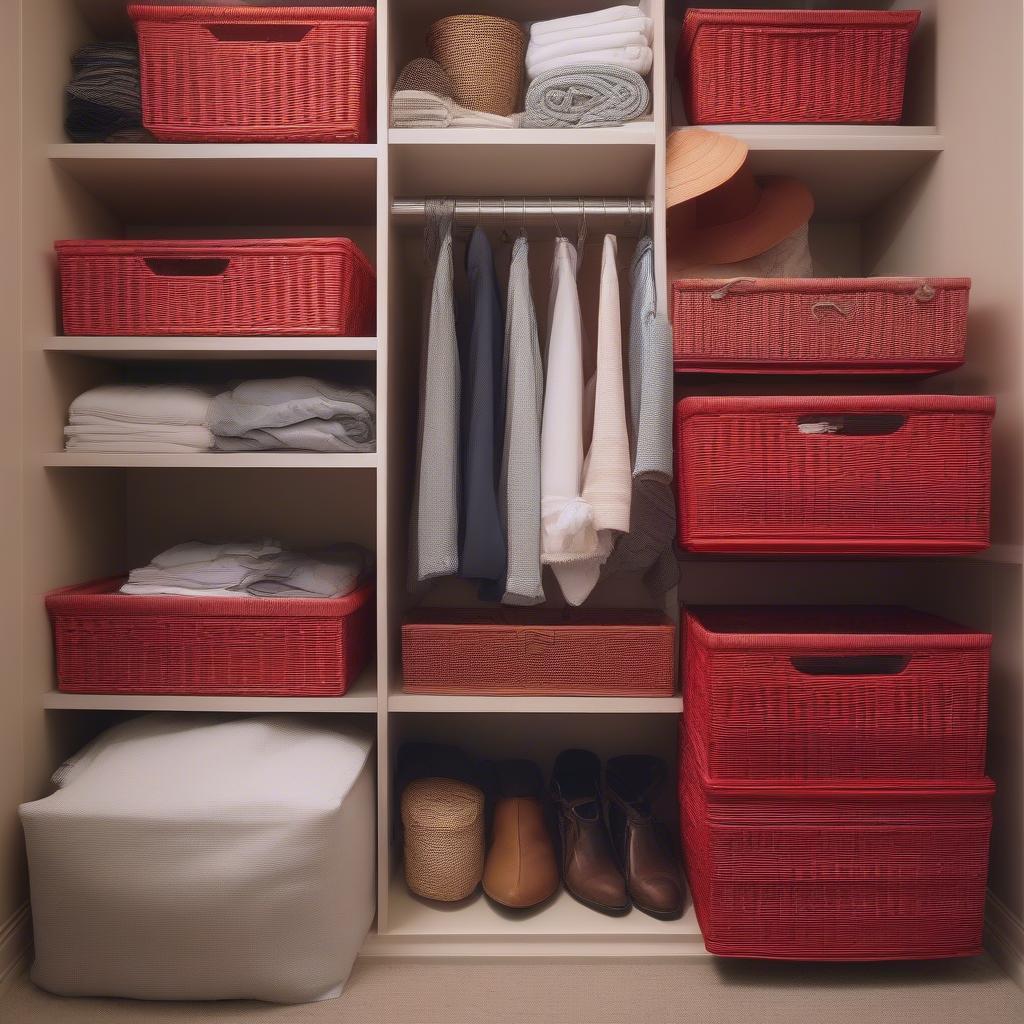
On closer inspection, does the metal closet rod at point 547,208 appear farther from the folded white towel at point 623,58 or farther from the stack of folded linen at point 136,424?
the stack of folded linen at point 136,424

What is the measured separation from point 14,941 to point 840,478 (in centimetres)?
167

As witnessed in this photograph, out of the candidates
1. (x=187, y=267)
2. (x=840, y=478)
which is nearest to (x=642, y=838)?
(x=840, y=478)

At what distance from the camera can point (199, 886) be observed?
4.06 feet

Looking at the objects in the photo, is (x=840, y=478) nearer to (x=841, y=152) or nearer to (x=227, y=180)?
(x=841, y=152)

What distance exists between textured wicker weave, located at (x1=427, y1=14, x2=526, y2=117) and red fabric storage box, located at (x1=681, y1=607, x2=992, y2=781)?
1186 millimetres

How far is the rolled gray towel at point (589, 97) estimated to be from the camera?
1459 millimetres

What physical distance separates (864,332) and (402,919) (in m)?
1.40

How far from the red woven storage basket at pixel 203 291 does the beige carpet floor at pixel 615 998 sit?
3.90 ft

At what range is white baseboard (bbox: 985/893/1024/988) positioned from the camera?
1.32m

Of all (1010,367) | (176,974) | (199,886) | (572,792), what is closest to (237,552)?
(199,886)

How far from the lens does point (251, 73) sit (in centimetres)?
145

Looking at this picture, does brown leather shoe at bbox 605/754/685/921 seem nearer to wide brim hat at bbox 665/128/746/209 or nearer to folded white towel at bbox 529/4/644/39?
wide brim hat at bbox 665/128/746/209

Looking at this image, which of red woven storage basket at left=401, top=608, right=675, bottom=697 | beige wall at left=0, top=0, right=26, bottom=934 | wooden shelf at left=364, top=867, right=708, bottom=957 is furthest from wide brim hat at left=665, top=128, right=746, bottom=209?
wooden shelf at left=364, top=867, right=708, bottom=957

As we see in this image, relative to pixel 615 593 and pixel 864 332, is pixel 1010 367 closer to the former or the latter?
pixel 864 332
